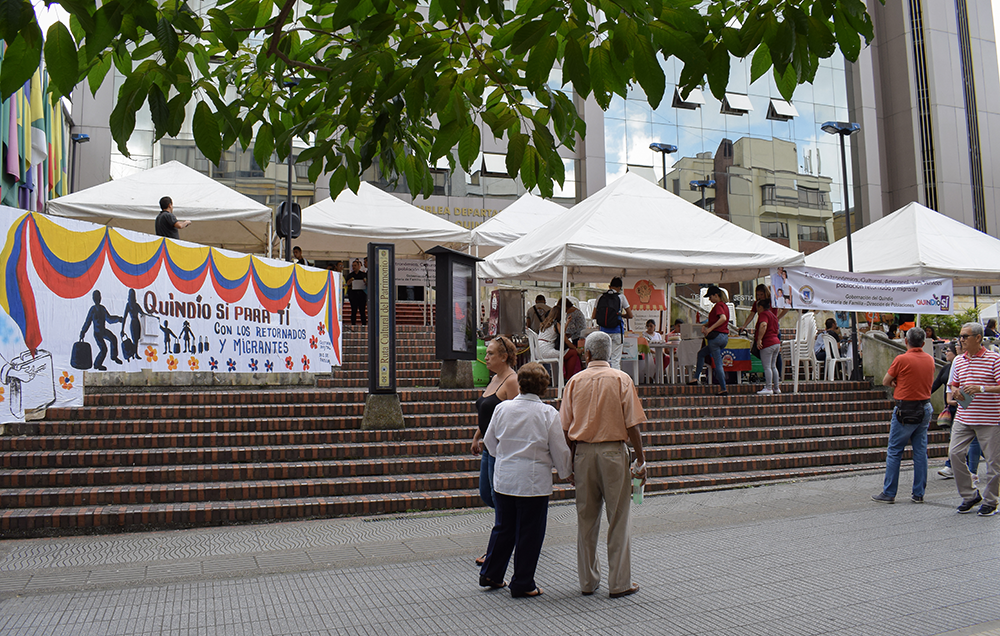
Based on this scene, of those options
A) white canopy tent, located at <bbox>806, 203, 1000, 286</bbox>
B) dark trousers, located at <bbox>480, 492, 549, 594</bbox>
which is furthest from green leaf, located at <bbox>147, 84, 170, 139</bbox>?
white canopy tent, located at <bbox>806, 203, 1000, 286</bbox>

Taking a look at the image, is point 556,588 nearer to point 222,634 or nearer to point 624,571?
point 624,571

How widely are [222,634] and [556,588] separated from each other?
2.14 meters

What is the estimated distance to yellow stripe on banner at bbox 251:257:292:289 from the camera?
11.9m

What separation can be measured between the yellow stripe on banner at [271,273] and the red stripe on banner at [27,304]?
408 centimetres

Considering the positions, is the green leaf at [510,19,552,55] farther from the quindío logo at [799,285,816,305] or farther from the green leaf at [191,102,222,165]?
the quindío logo at [799,285,816,305]

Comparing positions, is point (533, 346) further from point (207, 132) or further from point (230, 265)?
point (207, 132)

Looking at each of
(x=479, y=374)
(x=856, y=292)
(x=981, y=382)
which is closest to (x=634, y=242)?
(x=479, y=374)

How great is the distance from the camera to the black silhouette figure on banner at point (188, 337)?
10352 mm

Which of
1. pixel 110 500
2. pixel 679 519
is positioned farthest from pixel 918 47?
pixel 110 500

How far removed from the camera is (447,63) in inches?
162

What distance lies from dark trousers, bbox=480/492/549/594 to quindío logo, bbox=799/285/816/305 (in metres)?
9.33

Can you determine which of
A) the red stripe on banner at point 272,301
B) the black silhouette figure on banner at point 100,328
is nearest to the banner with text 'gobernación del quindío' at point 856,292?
the red stripe on banner at point 272,301

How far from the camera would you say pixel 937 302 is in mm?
14617

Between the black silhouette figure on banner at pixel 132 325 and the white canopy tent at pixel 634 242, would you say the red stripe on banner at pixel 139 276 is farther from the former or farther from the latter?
the white canopy tent at pixel 634 242
